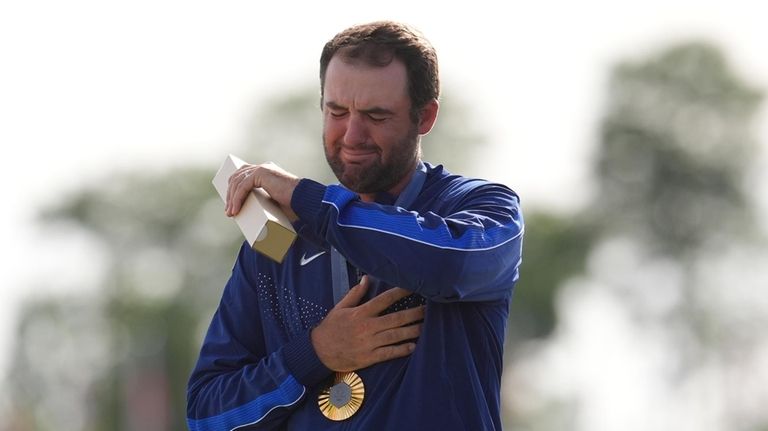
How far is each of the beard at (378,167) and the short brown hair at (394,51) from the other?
12 centimetres

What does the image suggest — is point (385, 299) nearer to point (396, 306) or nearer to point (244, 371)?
point (396, 306)

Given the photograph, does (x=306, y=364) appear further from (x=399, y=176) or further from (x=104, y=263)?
(x=104, y=263)

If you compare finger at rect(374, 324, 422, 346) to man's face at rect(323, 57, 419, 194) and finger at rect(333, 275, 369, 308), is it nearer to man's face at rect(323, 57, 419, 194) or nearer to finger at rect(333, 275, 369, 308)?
finger at rect(333, 275, 369, 308)

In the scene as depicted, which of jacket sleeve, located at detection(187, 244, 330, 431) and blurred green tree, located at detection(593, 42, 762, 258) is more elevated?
jacket sleeve, located at detection(187, 244, 330, 431)

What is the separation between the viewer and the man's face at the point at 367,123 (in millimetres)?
7948

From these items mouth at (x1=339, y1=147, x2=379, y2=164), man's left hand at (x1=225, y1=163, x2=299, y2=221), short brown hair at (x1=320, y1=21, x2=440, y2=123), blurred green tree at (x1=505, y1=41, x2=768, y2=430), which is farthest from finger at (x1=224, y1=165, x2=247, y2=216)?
blurred green tree at (x1=505, y1=41, x2=768, y2=430)

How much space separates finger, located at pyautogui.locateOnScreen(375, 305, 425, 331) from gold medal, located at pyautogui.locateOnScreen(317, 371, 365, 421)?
0.79 ft

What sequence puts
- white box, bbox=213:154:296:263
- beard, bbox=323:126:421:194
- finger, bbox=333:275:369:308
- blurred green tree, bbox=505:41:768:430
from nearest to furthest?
1. white box, bbox=213:154:296:263
2. finger, bbox=333:275:369:308
3. beard, bbox=323:126:421:194
4. blurred green tree, bbox=505:41:768:430

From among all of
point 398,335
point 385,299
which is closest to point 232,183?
point 385,299

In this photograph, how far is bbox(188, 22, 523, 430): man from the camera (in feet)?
24.9

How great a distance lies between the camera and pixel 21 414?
53.3 m

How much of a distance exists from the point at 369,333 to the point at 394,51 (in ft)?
3.63

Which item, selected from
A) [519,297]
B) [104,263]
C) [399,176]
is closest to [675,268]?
[519,297]

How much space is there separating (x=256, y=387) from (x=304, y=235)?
637 mm
